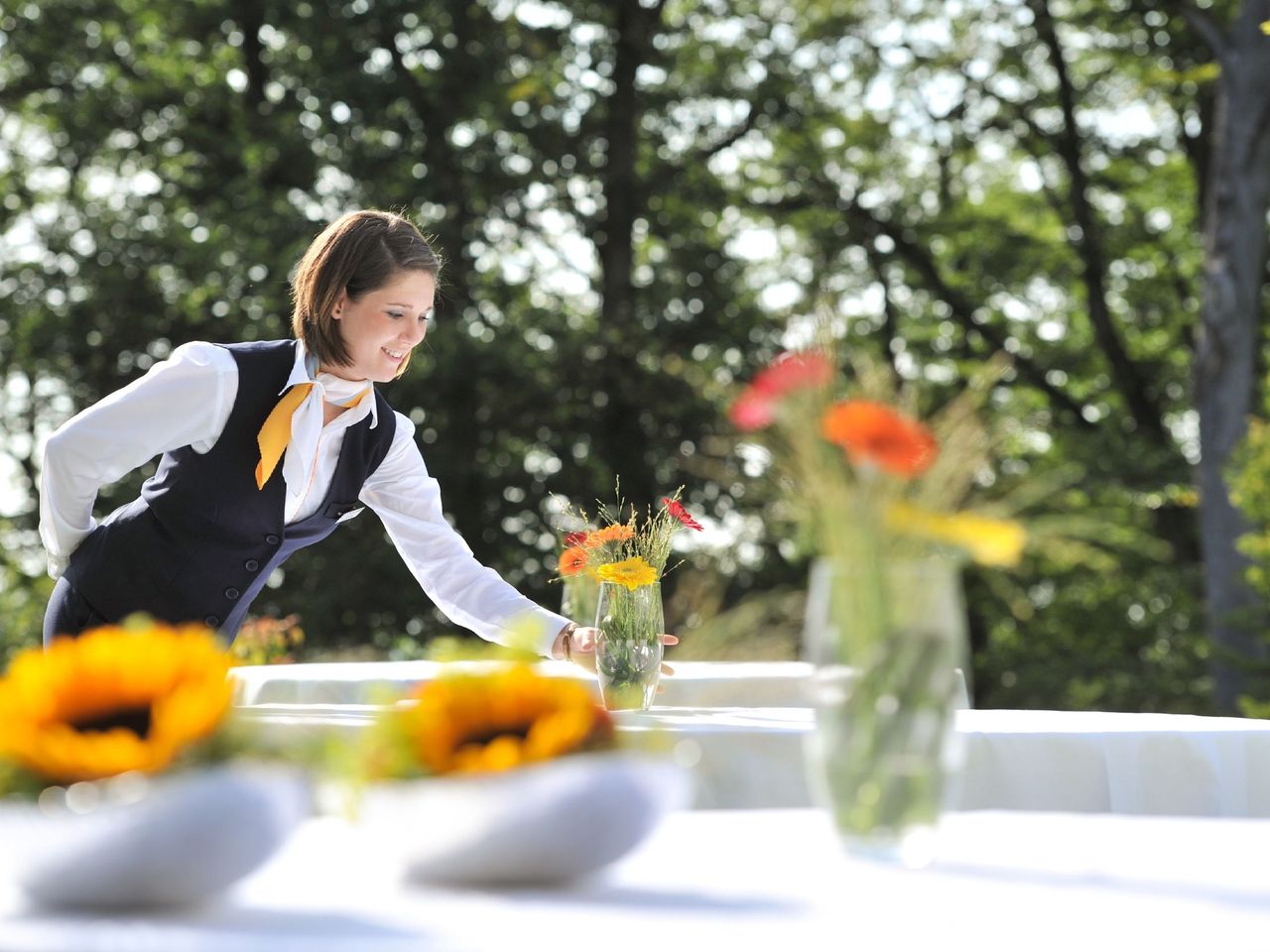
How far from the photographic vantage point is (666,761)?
1.26 m

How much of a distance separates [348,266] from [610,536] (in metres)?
0.77

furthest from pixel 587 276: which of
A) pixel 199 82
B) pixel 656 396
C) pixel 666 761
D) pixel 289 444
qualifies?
pixel 666 761

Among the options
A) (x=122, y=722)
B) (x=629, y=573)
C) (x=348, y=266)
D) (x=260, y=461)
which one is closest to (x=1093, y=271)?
(x=348, y=266)

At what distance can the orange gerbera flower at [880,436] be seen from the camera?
48.1 inches

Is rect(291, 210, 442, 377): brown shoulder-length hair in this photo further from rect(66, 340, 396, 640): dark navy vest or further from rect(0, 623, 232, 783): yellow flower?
rect(0, 623, 232, 783): yellow flower

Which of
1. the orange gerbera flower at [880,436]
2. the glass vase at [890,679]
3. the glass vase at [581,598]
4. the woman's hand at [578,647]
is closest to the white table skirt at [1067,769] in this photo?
the woman's hand at [578,647]

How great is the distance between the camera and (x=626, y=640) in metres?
2.77

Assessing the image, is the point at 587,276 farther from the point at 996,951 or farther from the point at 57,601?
the point at 996,951

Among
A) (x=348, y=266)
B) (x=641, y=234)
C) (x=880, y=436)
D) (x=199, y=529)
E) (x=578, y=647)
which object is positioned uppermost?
(x=641, y=234)

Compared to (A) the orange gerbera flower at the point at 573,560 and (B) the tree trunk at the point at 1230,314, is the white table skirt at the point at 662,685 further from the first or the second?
(B) the tree trunk at the point at 1230,314

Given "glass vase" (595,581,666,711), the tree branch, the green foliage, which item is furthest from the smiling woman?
the tree branch

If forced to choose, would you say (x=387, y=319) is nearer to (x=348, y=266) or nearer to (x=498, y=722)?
(x=348, y=266)

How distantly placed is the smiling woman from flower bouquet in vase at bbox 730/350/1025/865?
65.0 inches

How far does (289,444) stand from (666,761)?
199 cm
